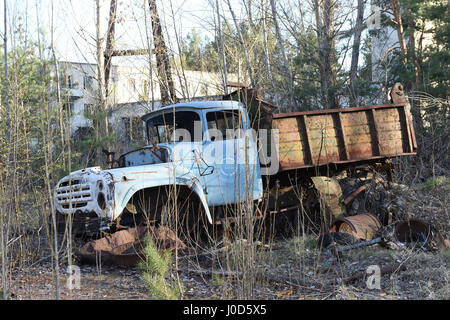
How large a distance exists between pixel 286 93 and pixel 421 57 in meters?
3.40

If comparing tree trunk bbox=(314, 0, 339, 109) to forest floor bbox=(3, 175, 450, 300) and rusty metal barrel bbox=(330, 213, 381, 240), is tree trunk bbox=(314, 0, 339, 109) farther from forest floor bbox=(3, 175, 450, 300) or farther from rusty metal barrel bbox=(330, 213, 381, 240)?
forest floor bbox=(3, 175, 450, 300)

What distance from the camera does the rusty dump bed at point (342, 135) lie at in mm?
6488

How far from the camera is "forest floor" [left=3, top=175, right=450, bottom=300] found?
384 cm

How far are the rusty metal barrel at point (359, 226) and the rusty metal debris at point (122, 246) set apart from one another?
2.17 m

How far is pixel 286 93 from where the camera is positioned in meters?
12.2

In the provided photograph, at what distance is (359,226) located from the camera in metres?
5.87

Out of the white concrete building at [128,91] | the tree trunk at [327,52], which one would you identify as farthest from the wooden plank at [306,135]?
the tree trunk at [327,52]

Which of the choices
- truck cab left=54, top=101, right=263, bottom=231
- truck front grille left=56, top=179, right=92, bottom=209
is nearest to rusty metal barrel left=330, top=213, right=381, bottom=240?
truck cab left=54, top=101, right=263, bottom=231

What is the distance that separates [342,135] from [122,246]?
351 cm

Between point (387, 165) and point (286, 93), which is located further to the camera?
point (286, 93)

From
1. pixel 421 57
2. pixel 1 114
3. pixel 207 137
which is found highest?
pixel 421 57

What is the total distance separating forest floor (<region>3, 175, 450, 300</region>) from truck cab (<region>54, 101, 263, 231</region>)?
70cm
